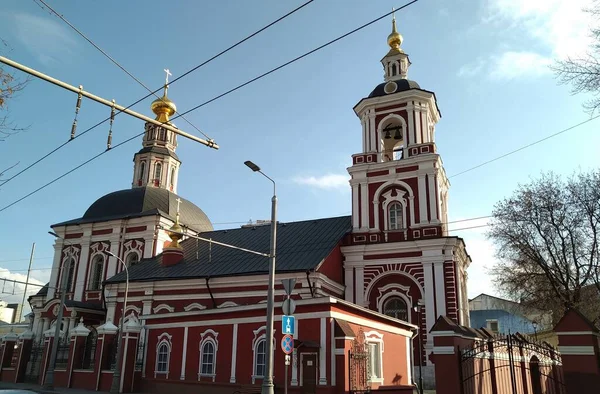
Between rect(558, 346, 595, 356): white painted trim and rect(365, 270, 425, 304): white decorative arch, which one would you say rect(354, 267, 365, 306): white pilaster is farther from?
rect(558, 346, 595, 356): white painted trim

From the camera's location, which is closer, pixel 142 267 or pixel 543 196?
pixel 543 196

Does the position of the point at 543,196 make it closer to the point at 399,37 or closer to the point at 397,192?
the point at 397,192

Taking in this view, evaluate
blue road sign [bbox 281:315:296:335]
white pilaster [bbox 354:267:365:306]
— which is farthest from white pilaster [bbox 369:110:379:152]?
blue road sign [bbox 281:315:296:335]

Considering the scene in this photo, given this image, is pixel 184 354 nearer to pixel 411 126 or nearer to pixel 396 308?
pixel 396 308

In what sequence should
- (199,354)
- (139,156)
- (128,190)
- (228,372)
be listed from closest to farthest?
(228,372) → (199,354) → (128,190) → (139,156)

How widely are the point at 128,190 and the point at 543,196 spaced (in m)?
28.1

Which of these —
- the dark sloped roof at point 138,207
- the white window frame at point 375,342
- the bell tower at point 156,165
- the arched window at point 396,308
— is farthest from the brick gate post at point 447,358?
the bell tower at point 156,165

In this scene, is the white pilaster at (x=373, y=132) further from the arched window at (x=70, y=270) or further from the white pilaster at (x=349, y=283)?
the arched window at (x=70, y=270)

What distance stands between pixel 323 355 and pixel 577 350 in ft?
25.1

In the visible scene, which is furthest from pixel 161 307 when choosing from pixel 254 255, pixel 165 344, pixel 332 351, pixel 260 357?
pixel 332 351

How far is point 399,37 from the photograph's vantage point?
103 feet

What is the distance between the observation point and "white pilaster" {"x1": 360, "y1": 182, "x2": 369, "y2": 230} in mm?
27188

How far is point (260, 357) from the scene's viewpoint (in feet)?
60.7

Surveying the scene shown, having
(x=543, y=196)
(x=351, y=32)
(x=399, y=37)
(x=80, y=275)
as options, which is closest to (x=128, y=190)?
(x=80, y=275)
